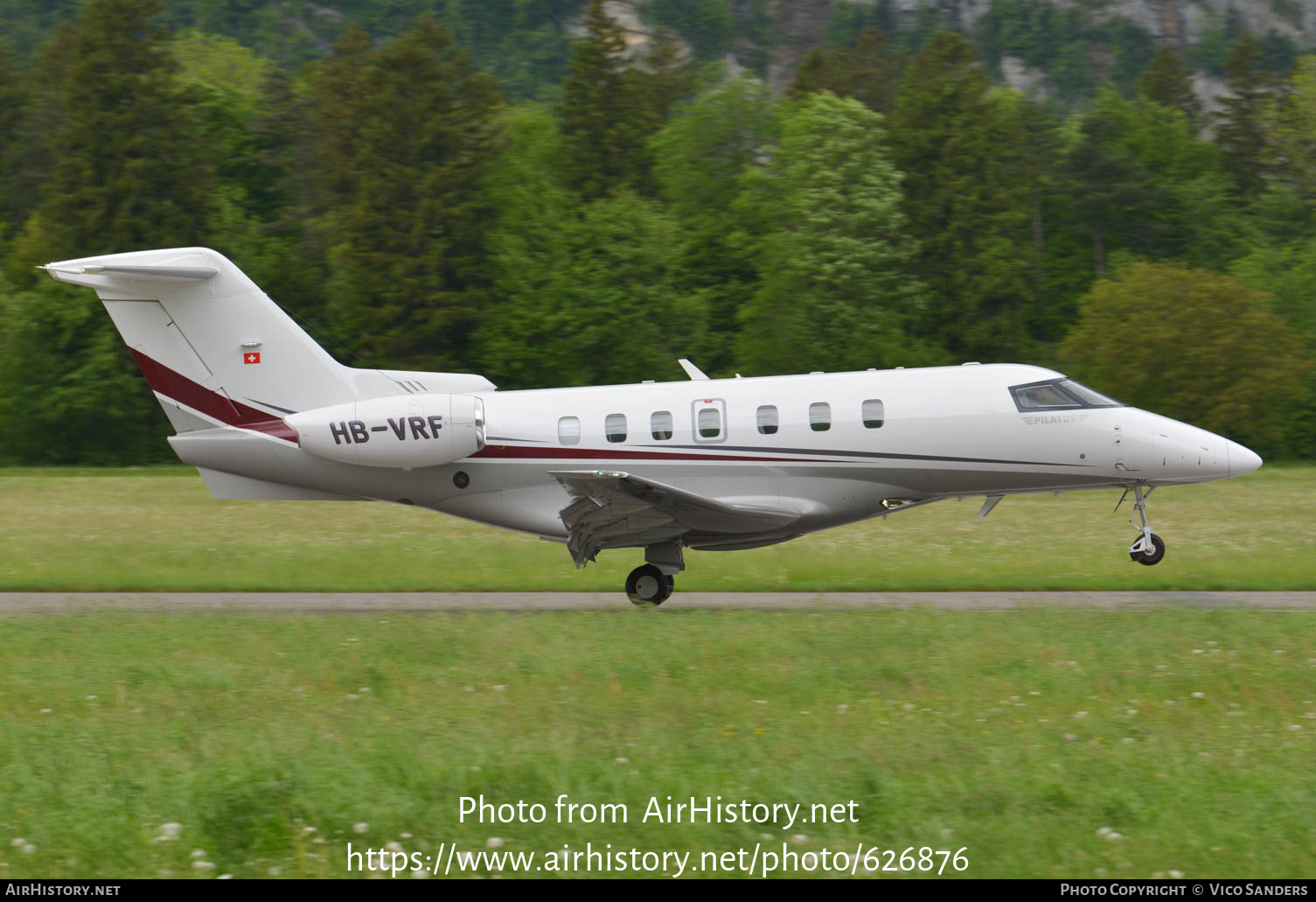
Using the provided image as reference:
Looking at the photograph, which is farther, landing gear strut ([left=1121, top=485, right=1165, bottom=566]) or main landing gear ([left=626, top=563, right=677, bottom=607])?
landing gear strut ([left=1121, top=485, right=1165, bottom=566])


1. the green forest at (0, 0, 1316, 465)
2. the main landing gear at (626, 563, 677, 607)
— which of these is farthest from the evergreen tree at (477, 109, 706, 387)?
the main landing gear at (626, 563, 677, 607)

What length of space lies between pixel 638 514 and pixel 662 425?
141 cm

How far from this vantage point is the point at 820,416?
18547mm

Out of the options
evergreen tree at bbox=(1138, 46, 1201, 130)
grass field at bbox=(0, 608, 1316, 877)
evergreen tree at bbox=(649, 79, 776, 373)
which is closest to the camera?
grass field at bbox=(0, 608, 1316, 877)

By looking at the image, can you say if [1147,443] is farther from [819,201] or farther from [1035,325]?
[1035,325]

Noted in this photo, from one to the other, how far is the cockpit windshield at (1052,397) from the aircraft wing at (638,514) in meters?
3.34

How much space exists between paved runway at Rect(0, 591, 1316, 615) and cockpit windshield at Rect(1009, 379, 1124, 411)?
98.6 inches

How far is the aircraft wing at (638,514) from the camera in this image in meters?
17.2

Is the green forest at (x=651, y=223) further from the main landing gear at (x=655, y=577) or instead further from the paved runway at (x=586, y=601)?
the main landing gear at (x=655, y=577)

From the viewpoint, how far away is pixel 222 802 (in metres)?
8.92

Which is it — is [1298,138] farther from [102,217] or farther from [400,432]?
[400,432]

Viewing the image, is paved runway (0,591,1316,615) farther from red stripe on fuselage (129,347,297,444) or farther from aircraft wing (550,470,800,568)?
red stripe on fuselage (129,347,297,444)

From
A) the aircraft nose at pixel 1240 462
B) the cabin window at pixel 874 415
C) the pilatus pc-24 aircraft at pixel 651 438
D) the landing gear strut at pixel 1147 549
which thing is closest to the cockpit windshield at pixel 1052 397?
the pilatus pc-24 aircraft at pixel 651 438

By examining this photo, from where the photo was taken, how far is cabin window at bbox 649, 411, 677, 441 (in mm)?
18641
